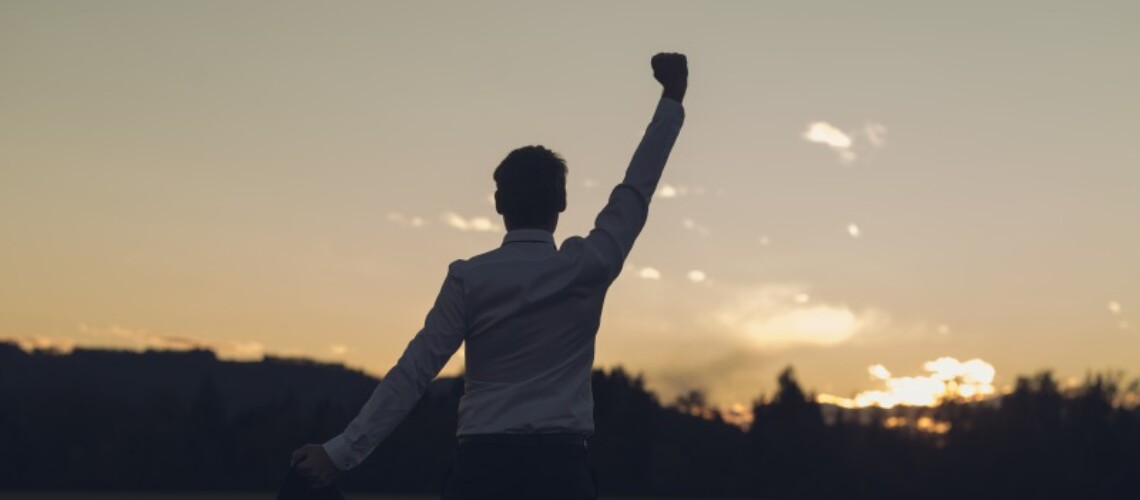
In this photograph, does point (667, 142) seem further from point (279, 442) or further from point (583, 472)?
point (279, 442)

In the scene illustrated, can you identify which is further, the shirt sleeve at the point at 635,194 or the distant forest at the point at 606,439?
the distant forest at the point at 606,439

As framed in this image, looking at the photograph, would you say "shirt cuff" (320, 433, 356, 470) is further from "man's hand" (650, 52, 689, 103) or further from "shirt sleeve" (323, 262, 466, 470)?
"man's hand" (650, 52, 689, 103)

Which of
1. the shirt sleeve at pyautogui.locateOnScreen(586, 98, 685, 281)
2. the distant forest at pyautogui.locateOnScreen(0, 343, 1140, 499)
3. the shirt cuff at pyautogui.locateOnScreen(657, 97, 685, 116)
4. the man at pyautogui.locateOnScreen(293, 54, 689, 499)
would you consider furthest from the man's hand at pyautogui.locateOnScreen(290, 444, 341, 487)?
the distant forest at pyautogui.locateOnScreen(0, 343, 1140, 499)

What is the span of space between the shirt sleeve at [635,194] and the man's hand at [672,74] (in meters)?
0.04

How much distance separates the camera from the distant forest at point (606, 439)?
164125 millimetres

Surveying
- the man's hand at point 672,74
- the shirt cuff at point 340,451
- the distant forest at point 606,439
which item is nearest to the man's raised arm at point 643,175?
the man's hand at point 672,74

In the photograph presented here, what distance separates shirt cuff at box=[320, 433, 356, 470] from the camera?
473 cm

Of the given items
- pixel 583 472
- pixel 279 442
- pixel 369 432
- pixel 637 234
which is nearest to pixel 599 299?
pixel 637 234

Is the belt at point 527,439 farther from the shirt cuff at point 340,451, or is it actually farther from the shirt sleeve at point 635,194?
the shirt sleeve at point 635,194

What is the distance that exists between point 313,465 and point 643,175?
147cm

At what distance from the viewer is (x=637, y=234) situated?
483cm

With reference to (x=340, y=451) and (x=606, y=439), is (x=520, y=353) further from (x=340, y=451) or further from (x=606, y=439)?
(x=606, y=439)

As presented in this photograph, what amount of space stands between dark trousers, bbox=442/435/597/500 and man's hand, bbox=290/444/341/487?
1.32ft

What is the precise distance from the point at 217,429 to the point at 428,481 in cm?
3478
